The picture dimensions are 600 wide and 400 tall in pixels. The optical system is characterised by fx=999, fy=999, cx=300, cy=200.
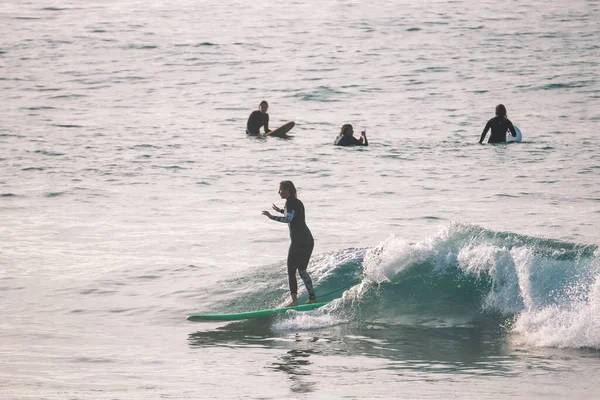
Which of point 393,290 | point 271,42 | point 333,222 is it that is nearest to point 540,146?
point 333,222

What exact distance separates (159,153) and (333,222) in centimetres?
835

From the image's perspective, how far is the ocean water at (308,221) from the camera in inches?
441

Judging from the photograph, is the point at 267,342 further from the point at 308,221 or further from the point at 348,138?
the point at 348,138

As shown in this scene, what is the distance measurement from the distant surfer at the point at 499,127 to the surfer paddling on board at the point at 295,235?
41.5 feet

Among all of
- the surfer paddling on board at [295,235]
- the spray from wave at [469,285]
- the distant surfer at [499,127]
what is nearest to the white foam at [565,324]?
the spray from wave at [469,285]

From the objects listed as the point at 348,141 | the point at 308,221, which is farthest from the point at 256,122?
the point at 308,221

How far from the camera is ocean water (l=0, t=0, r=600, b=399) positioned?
11203 millimetres

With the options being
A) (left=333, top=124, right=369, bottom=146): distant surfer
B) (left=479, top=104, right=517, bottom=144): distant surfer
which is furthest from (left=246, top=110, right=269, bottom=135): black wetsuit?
(left=479, top=104, right=517, bottom=144): distant surfer

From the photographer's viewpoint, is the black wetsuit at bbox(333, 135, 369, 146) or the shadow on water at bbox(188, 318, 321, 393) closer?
the shadow on water at bbox(188, 318, 321, 393)

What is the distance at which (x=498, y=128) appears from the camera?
83.7 feet

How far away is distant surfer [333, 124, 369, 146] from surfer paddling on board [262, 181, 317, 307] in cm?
1286

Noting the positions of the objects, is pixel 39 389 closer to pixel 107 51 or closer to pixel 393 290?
pixel 393 290

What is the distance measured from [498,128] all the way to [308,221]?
8.19m

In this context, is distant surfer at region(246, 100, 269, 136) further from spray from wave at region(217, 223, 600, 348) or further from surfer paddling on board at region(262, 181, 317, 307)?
surfer paddling on board at region(262, 181, 317, 307)
